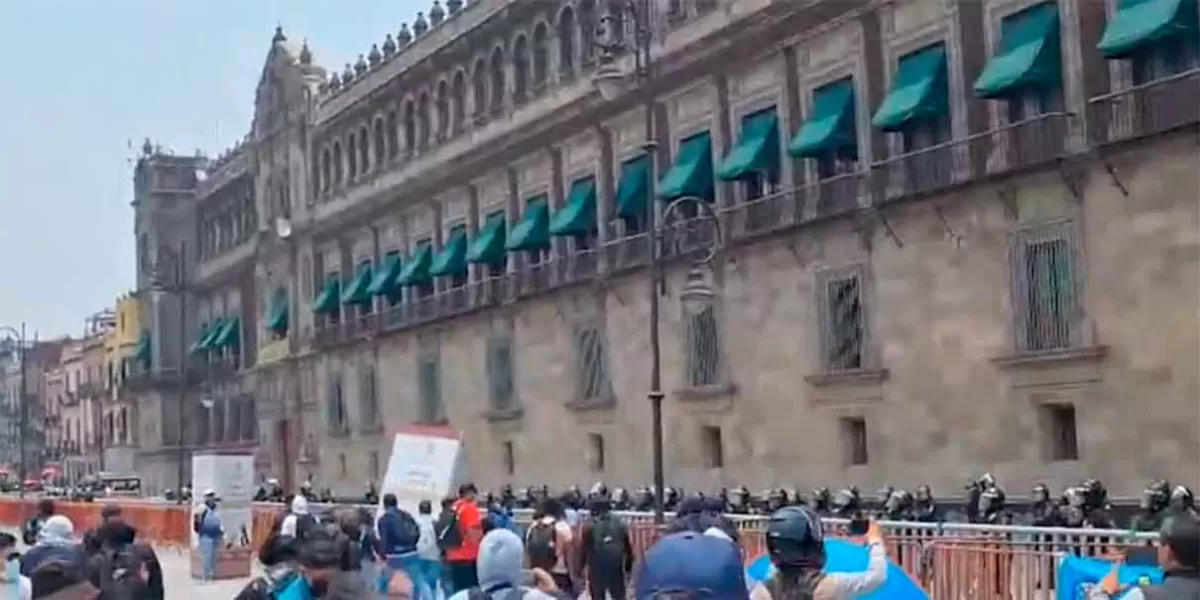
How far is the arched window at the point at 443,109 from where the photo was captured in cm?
4453

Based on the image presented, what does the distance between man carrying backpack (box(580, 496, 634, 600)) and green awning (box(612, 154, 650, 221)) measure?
1669 centimetres

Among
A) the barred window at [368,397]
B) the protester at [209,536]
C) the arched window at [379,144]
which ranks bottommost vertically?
the protester at [209,536]

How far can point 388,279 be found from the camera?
46.3 m

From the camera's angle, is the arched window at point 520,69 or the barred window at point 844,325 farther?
the arched window at point 520,69

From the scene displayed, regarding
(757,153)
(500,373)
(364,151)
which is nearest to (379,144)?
(364,151)

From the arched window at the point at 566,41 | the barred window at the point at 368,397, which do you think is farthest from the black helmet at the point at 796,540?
the barred window at the point at 368,397

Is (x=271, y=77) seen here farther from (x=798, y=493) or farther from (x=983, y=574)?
(x=983, y=574)

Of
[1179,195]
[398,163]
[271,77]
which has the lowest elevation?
[1179,195]

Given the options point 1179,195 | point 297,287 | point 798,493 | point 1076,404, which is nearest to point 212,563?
point 798,493

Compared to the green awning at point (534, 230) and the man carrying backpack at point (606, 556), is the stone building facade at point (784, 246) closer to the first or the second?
the green awning at point (534, 230)

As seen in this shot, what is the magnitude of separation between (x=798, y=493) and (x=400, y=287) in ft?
65.5

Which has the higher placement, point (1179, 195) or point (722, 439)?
point (1179, 195)

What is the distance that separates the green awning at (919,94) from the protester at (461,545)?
453 inches

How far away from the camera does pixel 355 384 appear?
161 ft
